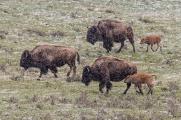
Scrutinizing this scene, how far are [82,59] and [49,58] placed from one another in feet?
15.5

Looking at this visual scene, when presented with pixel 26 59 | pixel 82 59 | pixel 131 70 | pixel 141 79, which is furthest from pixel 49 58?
pixel 141 79

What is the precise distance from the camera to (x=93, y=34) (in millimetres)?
32781

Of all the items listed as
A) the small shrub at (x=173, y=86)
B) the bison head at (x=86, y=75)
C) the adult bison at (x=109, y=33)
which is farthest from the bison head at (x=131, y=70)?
the adult bison at (x=109, y=33)

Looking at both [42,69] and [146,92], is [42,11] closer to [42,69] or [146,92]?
[42,69]

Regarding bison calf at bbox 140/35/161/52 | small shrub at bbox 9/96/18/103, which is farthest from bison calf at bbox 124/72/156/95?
bison calf at bbox 140/35/161/52

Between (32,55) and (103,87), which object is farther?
(32,55)

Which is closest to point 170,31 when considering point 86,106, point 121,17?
point 121,17

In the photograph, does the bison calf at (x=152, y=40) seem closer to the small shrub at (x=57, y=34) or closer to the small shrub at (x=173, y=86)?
the small shrub at (x=57, y=34)

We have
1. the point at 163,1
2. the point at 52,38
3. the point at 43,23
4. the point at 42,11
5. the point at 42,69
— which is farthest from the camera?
the point at 163,1

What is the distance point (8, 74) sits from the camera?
2555 cm

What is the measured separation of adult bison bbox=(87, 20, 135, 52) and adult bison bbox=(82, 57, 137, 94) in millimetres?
9740

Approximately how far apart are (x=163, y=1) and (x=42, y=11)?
13.1m

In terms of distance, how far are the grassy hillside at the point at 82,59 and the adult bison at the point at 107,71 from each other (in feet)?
1.71

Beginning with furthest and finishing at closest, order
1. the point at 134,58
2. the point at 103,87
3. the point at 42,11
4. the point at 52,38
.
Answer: the point at 42,11, the point at 52,38, the point at 134,58, the point at 103,87
